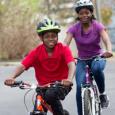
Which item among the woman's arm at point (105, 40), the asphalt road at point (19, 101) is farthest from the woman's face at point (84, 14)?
the asphalt road at point (19, 101)

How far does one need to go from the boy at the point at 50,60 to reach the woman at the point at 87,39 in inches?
48.7

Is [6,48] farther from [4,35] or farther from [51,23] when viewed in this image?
[51,23]

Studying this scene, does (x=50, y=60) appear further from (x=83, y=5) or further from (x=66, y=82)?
(x=83, y=5)

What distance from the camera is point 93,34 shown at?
858 cm

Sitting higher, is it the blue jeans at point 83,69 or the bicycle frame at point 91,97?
the blue jeans at point 83,69

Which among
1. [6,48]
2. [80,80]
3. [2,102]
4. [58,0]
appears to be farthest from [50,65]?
[58,0]

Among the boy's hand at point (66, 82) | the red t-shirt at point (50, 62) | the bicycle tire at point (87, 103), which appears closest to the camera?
the boy's hand at point (66, 82)

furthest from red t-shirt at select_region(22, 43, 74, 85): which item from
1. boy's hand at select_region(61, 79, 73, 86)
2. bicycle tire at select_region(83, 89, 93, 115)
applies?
bicycle tire at select_region(83, 89, 93, 115)

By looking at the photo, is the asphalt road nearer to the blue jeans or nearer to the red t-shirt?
the blue jeans

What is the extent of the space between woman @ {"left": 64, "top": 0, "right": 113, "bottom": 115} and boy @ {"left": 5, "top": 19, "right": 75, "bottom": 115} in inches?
48.7

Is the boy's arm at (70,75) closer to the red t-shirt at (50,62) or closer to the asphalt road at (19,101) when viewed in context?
the red t-shirt at (50,62)

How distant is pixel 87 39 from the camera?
8.54m

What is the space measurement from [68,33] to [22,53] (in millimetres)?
21182

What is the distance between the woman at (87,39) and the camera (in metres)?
8.44
